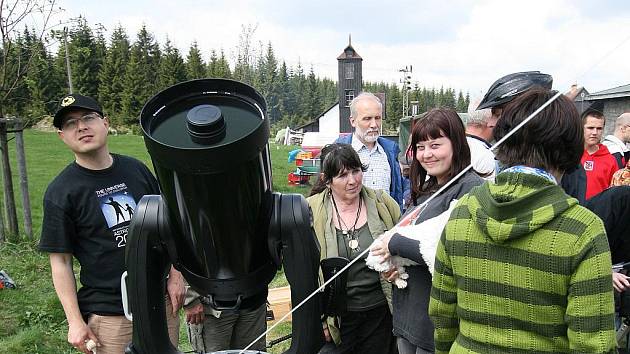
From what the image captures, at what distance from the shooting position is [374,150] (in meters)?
3.69

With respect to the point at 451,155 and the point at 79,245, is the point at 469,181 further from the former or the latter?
the point at 79,245

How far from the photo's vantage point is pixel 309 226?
1.47 m

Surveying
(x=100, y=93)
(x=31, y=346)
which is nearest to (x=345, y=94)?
(x=100, y=93)

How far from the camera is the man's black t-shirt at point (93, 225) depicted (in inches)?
87.7

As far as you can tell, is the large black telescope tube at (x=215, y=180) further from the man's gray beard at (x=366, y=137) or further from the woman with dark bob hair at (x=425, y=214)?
the man's gray beard at (x=366, y=137)

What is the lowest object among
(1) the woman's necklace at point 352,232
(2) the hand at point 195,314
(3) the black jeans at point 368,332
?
(3) the black jeans at point 368,332

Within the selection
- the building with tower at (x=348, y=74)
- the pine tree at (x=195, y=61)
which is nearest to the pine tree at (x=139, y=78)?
the pine tree at (x=195, y=61)

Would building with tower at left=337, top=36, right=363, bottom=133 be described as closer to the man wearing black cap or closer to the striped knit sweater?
the man wearing black cap

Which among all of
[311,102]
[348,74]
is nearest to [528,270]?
[348,74]

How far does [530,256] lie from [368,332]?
1.57 metres

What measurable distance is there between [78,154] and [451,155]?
1.79m

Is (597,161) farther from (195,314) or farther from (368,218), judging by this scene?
(195,314)

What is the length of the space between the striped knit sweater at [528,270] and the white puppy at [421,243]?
13.1 inches

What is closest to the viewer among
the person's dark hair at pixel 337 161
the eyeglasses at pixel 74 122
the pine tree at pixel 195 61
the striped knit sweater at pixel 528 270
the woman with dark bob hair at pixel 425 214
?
the striped knit sweater at pixel 528 270
